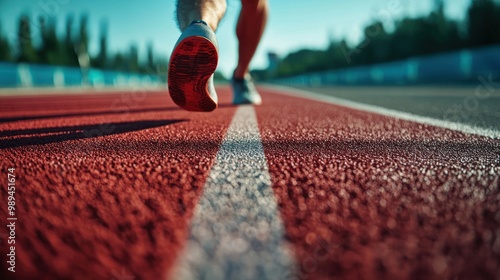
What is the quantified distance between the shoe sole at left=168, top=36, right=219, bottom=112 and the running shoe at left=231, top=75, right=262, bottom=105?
5.62 feet

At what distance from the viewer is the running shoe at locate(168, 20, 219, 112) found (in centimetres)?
150

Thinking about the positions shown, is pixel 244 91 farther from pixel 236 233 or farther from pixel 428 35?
pixel 428 35

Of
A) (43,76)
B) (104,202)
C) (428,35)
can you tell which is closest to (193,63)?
(104,202)

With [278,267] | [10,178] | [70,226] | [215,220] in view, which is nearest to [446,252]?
[278,267]

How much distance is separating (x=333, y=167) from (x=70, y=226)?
750mm

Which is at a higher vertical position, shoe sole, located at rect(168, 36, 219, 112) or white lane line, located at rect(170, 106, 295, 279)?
shoe sole, located at rect(168, 36, 219, 112)

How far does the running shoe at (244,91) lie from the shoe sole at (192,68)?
1.71 meters

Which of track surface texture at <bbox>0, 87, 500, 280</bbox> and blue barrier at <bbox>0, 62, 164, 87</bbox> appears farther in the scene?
blue barrier at <bbox>0, 62, 164, 87</bbox>

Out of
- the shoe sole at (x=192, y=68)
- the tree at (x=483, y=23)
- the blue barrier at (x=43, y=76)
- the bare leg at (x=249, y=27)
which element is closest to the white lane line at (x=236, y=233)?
the shoe sole at (x=192, y=68)

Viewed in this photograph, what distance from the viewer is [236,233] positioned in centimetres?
64

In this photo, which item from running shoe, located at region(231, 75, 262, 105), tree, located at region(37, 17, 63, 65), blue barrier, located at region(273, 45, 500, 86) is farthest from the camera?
tree, located at region(37, 17, 63, 65)

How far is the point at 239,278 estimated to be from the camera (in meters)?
0.52

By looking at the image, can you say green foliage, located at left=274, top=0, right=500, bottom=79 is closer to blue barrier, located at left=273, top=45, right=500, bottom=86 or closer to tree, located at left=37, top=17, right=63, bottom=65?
blue barrier, located at left=273, top=45, right=500, bottom=86

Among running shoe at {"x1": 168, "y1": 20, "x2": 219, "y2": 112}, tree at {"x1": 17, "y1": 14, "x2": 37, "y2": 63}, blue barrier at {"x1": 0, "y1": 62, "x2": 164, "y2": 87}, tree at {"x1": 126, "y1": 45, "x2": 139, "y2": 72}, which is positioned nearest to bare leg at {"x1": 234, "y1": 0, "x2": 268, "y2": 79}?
running shoe at {"x1": 168, "y1": 20, "x2": 219, "y2": 112}
